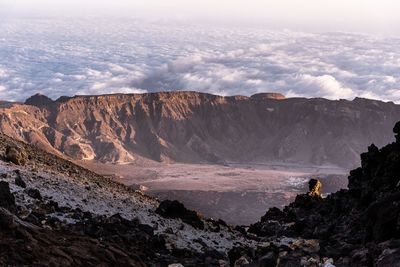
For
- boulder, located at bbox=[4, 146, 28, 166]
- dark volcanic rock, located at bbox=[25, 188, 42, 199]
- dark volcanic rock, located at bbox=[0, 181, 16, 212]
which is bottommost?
dark volcanic rock, located at bbox=[25, 188, 42, 199]

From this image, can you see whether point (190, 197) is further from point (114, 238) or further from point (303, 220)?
point (114, 238)

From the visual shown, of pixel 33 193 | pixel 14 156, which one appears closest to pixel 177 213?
pixel 14 156

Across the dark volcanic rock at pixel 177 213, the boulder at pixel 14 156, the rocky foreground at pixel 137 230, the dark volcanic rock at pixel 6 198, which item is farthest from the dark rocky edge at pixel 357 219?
the boulder at pixel 14 156

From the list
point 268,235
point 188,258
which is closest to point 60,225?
point 188,258

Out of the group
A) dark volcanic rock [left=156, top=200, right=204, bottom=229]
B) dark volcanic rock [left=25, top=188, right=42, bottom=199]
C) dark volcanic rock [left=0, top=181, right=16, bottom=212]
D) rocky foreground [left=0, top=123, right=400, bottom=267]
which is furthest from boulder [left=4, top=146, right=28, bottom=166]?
dark volcanic rock [left=0, top=181, right=16, bottom=212]

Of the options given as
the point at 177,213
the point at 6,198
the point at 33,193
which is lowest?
the point at 177,213

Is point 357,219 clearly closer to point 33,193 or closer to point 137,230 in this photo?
point 137,230

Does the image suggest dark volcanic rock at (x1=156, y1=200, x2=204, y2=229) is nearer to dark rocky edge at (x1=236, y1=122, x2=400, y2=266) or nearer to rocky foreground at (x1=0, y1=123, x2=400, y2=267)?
rocky foreground at (x1=0, y1=123, x2=400, y2=267)

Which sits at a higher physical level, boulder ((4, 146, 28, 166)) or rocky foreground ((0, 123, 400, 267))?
boulder ((4, 146, 28, 166))

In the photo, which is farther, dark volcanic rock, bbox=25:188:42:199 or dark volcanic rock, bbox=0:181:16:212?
dark volcanic rock, bbox=25:188:42:199
